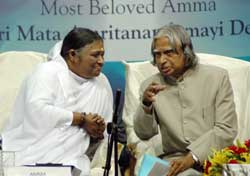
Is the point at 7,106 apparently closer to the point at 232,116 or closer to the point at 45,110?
the point at 45,110

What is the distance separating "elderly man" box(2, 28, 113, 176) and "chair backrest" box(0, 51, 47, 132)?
62 centimetres

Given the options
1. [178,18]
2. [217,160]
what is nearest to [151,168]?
[217,160]

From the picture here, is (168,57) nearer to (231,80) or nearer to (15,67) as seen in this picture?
(231,80)

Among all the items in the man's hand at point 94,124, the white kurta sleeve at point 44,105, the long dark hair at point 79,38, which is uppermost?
the long dark hair at point 79,38

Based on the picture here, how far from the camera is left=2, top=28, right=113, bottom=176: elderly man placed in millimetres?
3668

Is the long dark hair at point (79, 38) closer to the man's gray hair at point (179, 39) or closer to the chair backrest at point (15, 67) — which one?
the man's gray hair at point (179, 39)

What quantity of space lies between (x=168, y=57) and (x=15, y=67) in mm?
1346

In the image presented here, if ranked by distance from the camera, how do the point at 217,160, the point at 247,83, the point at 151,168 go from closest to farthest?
the point at 217,160, the point at 151,168, the point at 247,83

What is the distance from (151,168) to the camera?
3137 mm

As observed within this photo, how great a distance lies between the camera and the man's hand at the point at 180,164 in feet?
10.7

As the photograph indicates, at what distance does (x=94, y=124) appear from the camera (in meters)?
3.65

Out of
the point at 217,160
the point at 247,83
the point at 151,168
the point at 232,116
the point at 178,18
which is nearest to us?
the point at 217,160

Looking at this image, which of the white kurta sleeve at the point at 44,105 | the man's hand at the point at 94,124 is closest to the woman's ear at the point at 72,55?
the white kurta sleeve at the point at 44,105

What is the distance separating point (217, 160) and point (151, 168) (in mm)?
469
